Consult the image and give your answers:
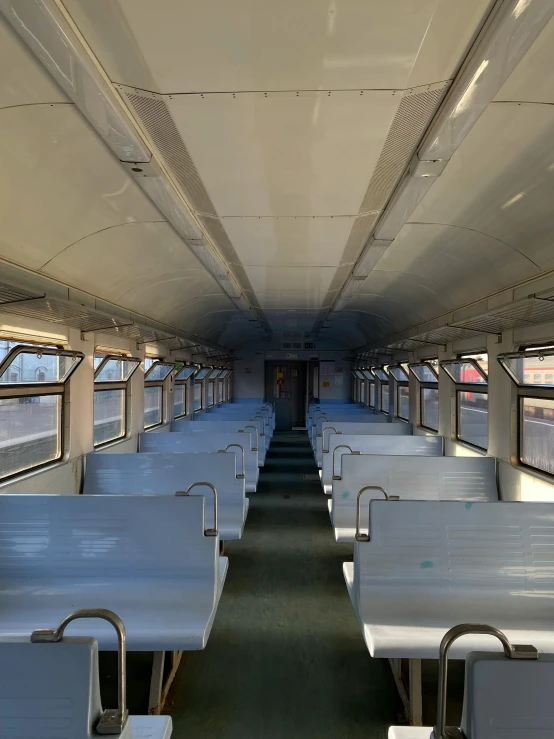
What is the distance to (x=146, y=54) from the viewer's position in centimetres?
169

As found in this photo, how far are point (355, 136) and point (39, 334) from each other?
3.27 m

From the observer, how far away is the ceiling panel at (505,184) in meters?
2.20

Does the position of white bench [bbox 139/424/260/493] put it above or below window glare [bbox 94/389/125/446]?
below

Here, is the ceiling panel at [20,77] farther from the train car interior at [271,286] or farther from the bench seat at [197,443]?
the bench seat at [197,443]

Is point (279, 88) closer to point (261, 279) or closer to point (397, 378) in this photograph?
point (261, 279)

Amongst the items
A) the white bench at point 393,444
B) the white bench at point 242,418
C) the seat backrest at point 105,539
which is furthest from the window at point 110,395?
the white bench at point 242,418

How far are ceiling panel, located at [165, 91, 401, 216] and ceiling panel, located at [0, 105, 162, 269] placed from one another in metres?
0.51

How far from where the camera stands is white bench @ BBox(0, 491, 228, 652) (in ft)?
9.89

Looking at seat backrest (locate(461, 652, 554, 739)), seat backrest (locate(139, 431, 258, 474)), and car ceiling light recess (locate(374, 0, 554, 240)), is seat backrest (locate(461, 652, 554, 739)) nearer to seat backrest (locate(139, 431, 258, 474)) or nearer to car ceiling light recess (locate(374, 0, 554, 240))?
car ceiling light recess (locate(374, 0, 554, 240))

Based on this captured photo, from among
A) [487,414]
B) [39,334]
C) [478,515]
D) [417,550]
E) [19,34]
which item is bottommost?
[417,550]


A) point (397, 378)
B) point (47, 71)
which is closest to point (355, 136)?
point (47, 71)

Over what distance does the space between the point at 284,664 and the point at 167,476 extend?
227 cm

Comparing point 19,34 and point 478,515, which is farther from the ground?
point 19,34

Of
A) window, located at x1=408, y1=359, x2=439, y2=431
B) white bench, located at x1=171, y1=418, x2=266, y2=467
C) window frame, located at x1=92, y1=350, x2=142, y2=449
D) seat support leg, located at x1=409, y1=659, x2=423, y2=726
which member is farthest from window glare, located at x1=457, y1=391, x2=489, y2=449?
window frame, located at x1=92, y1=350, x2=142, y2=449
